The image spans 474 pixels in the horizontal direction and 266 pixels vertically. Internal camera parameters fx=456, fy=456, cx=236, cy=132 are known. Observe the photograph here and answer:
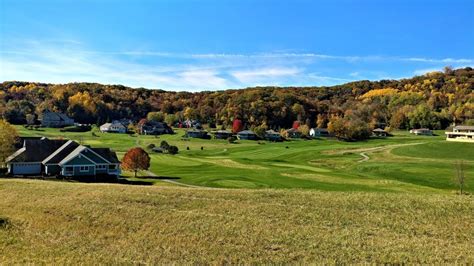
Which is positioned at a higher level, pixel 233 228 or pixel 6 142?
pixel 6 142

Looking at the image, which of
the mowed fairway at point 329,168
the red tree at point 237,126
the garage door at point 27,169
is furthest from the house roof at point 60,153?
the red tree at point 237,126

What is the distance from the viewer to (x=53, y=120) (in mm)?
160875

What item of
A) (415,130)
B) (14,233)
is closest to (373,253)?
(14,233)

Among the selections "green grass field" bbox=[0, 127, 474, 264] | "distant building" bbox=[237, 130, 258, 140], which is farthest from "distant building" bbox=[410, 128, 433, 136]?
"green grass field" bbox=[0, 127, 474, 264]

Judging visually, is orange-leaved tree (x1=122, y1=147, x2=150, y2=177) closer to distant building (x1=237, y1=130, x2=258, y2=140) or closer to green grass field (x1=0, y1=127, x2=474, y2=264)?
green grass field (x1=0, y1=127, x2=474, y2=264)

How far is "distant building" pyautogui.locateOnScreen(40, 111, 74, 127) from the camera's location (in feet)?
520

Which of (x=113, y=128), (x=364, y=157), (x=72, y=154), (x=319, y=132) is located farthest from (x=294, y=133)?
(x=72, y=154)

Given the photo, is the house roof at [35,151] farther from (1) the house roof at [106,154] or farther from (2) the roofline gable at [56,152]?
(1) the house roof at [106,154]

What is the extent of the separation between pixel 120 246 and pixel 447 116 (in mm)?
170700

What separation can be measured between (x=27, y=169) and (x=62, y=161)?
5.12m

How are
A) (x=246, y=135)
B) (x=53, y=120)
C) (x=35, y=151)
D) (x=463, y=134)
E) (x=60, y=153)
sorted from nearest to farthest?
1. (x=60, y=153)
2. (x=35, y=151)
3. (x=463, y=134)
4. (x=246, y=135)
5. (x=53, y=120)

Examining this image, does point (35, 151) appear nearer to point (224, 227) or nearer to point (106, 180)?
point (106, 180)

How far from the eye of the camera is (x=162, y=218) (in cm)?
2558

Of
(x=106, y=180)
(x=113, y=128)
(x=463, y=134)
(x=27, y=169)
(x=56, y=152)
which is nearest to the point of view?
(x=106, y=180)
